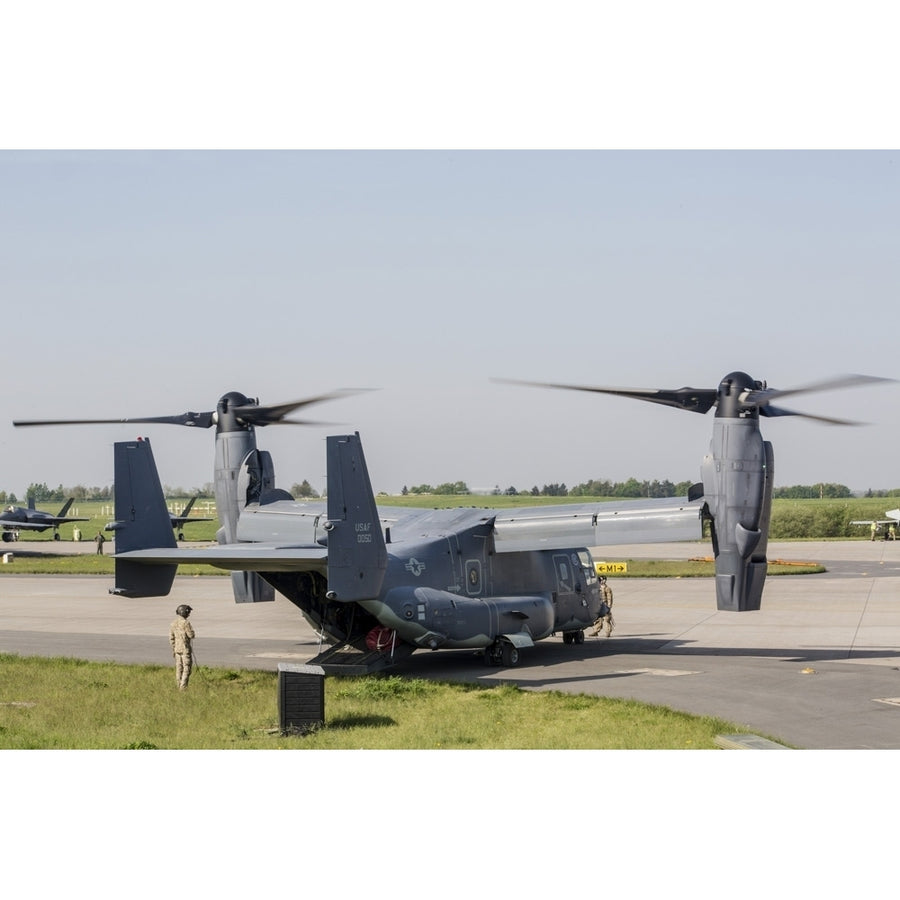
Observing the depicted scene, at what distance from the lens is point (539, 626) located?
27.0m

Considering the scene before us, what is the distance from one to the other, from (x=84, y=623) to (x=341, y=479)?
1828cm

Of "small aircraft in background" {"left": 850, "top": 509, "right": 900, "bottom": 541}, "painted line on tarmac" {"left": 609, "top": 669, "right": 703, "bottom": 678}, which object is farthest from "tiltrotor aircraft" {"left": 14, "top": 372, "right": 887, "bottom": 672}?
"small aircraft in background" {"left": 850, "top": 509, "right": 900, "bottom": 541}

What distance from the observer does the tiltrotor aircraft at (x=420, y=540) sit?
70.1 ft

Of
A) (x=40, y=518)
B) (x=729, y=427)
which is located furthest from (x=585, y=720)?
(x=40, y=518)

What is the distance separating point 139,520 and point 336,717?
560cm

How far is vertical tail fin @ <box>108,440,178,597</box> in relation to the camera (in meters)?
21.4

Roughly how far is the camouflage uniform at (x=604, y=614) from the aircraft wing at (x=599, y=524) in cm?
521

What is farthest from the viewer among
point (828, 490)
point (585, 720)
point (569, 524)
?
point (828, 490)

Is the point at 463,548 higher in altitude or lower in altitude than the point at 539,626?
higher

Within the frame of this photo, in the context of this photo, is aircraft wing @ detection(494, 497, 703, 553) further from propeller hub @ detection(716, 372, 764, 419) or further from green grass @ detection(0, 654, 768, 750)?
green grass @ detection(0, 654, 768, 750)

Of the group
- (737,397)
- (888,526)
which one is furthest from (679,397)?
(888,526)

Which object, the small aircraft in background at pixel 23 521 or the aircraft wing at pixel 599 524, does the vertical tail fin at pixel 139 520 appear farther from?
the small aircraft in background at pixel 23 521

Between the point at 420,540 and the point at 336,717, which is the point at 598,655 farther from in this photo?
the point at 336,717

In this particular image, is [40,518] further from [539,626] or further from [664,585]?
[539,626]
